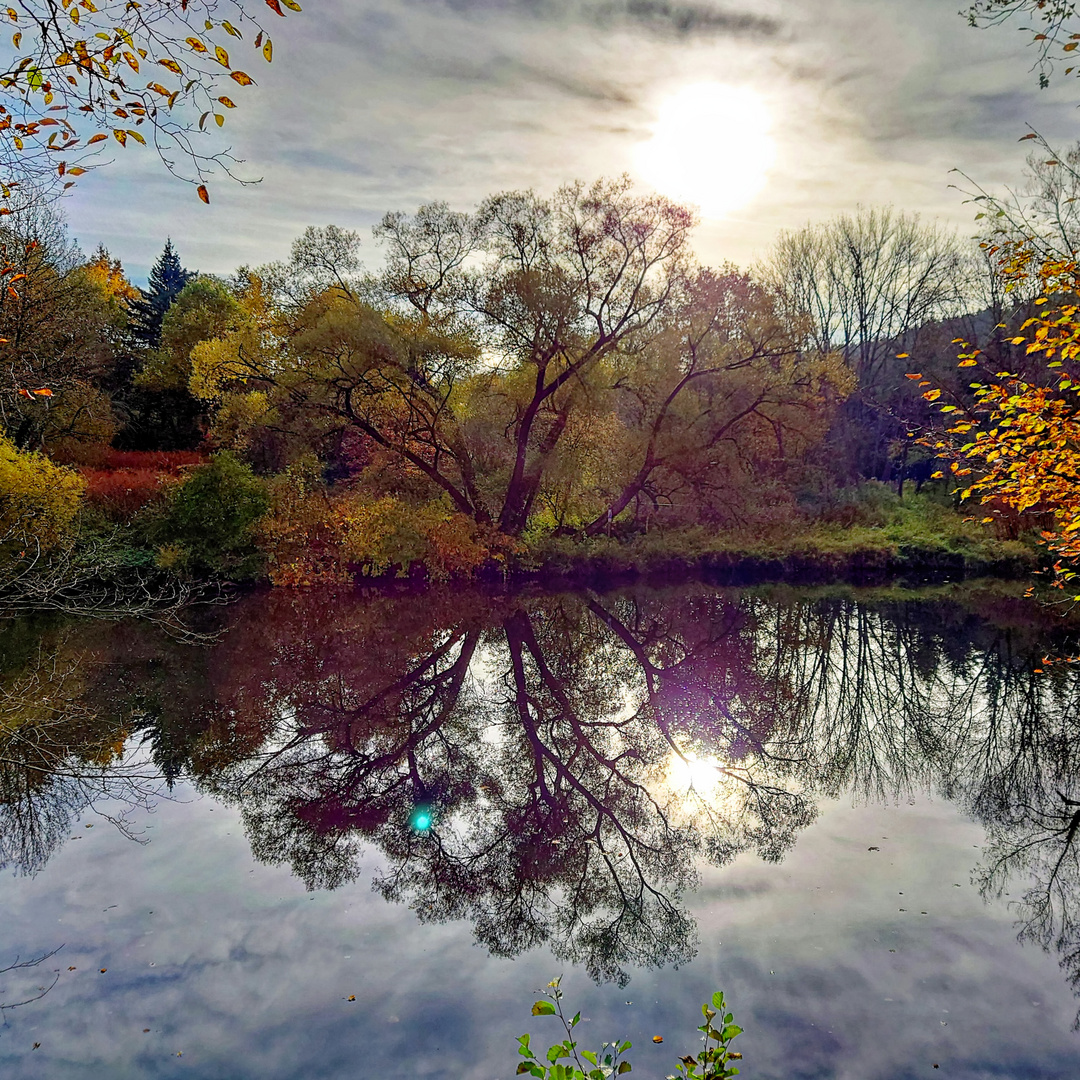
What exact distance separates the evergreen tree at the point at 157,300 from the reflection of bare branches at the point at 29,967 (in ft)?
117

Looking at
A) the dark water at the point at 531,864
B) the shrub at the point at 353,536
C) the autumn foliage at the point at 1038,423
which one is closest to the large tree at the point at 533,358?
the shrub at the point at 353,536

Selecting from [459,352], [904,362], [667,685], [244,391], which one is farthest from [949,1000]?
[904,362]

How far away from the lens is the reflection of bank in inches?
230

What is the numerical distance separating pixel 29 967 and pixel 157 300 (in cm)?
4033

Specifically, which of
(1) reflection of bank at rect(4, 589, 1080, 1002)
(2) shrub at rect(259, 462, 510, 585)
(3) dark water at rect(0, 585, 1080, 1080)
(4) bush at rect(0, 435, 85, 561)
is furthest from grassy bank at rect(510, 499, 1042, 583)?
(4) bush at rect(0, 435, 85, 561)

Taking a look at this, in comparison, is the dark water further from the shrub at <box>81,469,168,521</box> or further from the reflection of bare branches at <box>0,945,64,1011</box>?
the shrub at <box>81,469,168,521</box>

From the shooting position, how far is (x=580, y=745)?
863 centimetres

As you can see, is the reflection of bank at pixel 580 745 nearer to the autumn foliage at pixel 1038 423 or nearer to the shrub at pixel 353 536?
the autumn foliage at pixel 1038 423

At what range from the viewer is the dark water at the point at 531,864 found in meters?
4.19

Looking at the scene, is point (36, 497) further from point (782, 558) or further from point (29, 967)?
point (782, 558)

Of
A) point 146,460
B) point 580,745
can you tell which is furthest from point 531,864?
point 146,460

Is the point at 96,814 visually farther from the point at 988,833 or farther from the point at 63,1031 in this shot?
the point at 988,833

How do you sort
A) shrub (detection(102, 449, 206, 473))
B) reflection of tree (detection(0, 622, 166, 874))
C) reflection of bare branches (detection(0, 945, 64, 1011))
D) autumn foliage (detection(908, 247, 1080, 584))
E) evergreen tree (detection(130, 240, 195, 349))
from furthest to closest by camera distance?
evergreen tree (detection(130, 240, 195, 349)), shrub (detection(102, 449, 206, 473)), reflection of tree (detection(0, 622, 166, 874)), autumn foliage (detection(908, 247, 1080, 584)), reflection of bare branches (detection(0, 945, 64, 1011))

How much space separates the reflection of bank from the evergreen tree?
2771cm
